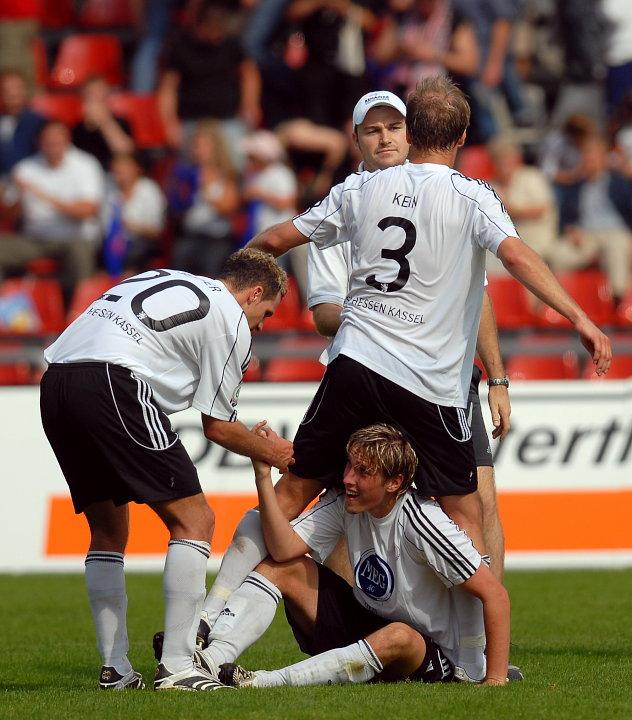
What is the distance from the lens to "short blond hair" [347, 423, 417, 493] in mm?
5645

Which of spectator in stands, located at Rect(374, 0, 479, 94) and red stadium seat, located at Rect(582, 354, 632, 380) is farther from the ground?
spectator in stands, located at Rect(374, 0, 479, 94)

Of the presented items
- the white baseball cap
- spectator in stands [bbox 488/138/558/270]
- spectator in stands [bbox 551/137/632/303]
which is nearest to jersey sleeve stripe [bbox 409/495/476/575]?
the white baseball cap

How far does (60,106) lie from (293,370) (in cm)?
559

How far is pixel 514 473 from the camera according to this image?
1051 centimetres

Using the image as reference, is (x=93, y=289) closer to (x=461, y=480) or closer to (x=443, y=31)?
(x=443, y=31)

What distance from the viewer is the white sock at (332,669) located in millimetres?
5820

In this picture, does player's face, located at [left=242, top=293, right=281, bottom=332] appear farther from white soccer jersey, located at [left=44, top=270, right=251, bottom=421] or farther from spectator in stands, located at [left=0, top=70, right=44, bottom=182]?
spectator in stands, located at [left=0, top=70, right=44, bottom=182]

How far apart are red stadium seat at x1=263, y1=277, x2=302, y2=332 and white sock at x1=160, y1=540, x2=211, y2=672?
6992 millimetres

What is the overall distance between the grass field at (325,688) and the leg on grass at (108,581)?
207 mm

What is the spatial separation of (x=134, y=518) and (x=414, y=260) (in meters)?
5.16

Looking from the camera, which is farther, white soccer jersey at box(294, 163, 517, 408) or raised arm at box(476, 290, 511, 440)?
raised arm at box(476, 290, 511, 440)

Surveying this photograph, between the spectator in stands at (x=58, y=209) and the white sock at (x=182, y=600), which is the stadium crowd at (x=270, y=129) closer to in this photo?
the spectator in stands at (x=58, y=209)

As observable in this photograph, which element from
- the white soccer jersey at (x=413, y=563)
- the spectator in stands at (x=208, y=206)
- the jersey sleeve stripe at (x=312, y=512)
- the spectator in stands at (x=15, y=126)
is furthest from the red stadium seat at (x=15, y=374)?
the white soccer jersey at (x=413, y=563)

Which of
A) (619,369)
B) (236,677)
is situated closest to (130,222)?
(619,369)
